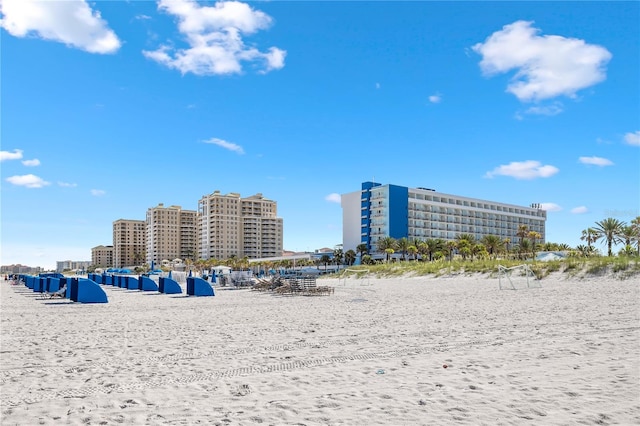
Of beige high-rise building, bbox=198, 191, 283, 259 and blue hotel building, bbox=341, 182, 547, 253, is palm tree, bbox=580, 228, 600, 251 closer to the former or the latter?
blue hotel building, bbox=341, 182, 547, 253

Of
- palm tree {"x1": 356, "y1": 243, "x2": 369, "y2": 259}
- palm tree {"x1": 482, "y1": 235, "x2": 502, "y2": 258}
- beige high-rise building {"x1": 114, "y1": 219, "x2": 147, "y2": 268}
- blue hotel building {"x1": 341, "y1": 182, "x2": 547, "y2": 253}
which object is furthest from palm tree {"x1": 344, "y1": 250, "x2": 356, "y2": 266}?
beige high-rise building {"x1": 114, "y1": 219, "x2": 147, "y2": 268}

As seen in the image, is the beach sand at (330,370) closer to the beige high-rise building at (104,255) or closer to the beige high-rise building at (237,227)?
the beige high-rise building at (237,227)

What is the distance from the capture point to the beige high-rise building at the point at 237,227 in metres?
149

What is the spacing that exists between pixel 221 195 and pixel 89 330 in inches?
5647

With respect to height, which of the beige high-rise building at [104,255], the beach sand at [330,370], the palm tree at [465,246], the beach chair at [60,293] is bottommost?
the beige high-rise building at [104,255]

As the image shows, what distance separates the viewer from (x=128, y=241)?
605 feet

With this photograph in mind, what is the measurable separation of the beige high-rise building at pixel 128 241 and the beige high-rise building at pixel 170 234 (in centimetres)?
1504

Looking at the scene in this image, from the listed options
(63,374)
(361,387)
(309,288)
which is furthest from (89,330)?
(309,288)

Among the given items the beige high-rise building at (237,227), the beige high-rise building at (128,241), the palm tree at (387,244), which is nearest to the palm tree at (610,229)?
the palm tree at (387,244)

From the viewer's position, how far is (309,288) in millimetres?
22984

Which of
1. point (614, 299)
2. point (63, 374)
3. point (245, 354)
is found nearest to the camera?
point (63, 374)

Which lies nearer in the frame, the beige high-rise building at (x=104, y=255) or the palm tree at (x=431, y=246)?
the palm tree at (x=431, y=246)

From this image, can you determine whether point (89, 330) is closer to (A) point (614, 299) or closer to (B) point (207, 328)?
(B) point (207, 328)

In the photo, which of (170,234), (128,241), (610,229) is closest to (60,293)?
(610,229)
